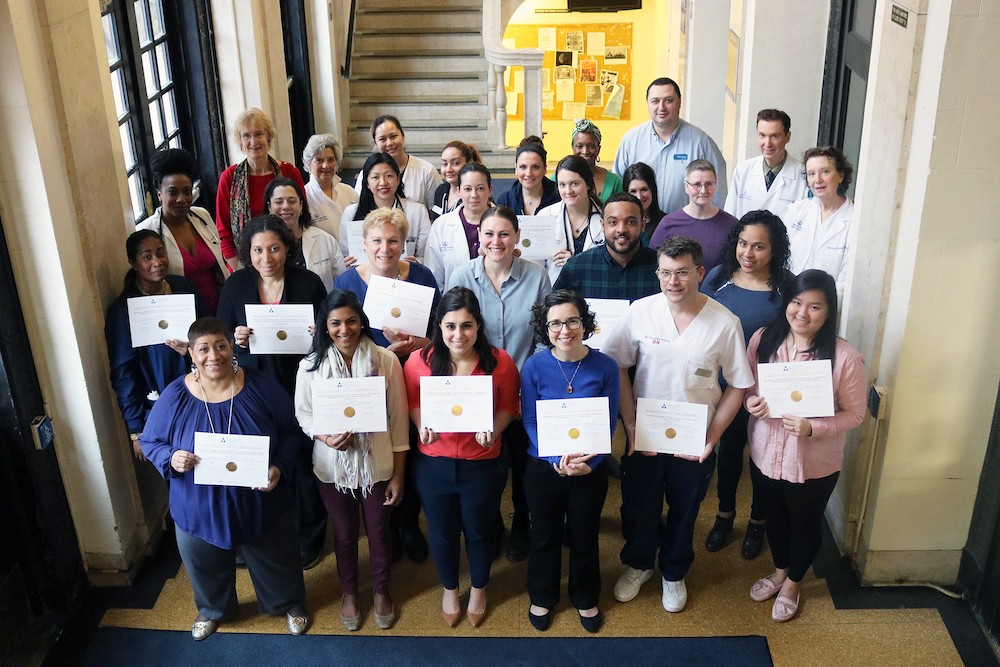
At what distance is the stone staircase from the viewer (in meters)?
10.3

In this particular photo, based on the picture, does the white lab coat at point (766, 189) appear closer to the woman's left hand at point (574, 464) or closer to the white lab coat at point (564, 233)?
the white lab coat at point (564, 233)

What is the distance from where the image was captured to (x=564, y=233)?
4.82 metres

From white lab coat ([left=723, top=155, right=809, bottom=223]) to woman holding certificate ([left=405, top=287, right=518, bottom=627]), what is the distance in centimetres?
227

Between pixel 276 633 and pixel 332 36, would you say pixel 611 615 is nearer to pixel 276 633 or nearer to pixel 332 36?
pixel 276 633

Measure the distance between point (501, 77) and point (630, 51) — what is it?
3427mm

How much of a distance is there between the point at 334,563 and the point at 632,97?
9917mm

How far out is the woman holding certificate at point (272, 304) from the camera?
4.10 metres

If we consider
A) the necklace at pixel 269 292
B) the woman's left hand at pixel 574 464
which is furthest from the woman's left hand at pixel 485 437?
the necklace at pixel 269 292

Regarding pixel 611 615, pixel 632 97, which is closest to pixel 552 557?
pixel 611 615

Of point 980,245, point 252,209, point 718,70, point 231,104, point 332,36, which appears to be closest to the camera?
point 980,245

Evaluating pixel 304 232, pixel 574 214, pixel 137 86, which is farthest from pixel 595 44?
pixel 304 232

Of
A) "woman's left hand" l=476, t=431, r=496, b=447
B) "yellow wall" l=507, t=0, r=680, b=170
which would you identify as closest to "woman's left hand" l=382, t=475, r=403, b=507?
"woman's left hand" l=476, t=431, r=496, b=447

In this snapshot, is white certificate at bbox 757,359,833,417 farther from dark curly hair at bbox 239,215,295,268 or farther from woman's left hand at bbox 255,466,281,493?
dark curly hair at bbox 239,215,295,268

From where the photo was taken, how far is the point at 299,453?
395 centimetres
